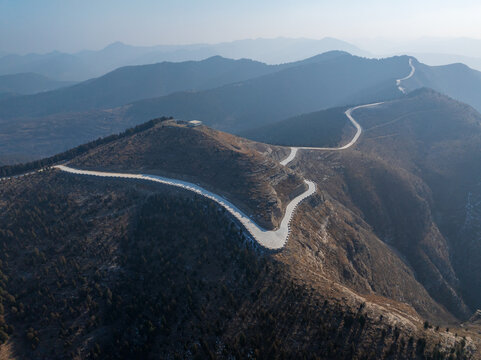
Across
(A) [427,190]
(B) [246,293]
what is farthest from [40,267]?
(A) [427,190]

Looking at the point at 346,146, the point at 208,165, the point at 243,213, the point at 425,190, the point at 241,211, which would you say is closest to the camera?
the point at 243,213

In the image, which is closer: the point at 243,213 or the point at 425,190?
the point at 243,213

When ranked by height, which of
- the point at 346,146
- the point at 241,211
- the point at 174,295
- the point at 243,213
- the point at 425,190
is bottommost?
the point at 425,190

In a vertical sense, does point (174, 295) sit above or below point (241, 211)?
below

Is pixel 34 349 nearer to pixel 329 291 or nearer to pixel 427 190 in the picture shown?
pixel 329 291

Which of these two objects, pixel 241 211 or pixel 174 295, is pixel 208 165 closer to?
pixel 241 211

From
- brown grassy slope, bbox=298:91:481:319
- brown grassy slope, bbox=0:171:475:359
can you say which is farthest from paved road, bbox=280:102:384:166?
brown grassy slope, bbox=0:171:475:359

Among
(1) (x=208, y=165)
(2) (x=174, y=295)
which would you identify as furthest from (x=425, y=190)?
(2) (x=174, y=295)
